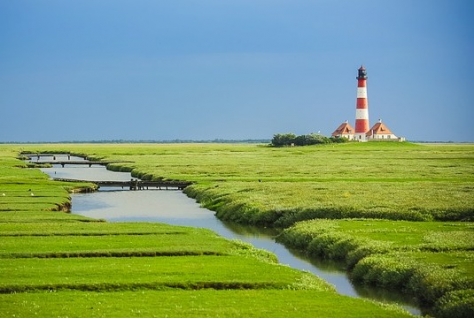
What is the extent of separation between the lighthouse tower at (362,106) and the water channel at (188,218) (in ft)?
342

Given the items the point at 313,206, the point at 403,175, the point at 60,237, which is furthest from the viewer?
the point at 403,175

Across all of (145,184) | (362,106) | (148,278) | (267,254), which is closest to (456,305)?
(148,278)

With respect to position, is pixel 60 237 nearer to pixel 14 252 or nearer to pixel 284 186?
pixel 14 252

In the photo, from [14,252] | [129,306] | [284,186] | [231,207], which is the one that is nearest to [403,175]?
[284,186]

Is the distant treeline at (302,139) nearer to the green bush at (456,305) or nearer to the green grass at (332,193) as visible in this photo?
the green grass at (332,193)

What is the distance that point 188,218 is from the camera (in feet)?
167

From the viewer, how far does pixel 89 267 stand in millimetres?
27391

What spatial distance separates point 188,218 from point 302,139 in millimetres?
134786

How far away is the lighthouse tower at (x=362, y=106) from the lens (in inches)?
6703

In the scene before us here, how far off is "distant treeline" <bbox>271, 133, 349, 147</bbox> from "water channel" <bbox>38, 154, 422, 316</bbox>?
106339 millimetres

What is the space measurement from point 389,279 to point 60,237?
17277mm

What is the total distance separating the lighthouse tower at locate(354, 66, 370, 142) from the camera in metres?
170

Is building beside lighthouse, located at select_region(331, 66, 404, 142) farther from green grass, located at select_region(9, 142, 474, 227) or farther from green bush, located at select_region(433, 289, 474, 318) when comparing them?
green bush, located at select_region(433, 289, 474, 318)

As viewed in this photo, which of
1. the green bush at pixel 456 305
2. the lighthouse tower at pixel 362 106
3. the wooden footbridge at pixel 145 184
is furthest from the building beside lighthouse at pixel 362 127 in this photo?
the green bush at pixel 456 305
